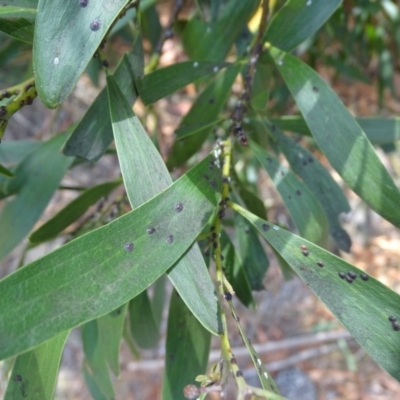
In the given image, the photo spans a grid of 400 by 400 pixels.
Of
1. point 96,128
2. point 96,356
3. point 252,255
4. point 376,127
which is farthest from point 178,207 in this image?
point 376,127

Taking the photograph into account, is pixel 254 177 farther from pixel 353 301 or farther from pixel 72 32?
pixel 72 32

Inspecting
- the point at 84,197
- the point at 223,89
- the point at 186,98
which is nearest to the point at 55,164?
the point at 84,197

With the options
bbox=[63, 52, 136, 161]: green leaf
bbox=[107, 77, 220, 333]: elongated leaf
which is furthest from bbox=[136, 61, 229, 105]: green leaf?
bbox=[107, 77, 220, 333]: elongated leaf

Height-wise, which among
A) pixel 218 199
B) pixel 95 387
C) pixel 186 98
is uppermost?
pixel 186 98

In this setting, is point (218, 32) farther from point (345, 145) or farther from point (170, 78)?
point (345, 145)

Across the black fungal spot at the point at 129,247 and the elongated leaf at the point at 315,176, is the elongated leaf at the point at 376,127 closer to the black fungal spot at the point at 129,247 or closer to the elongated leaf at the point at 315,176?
the elongated leaf at the point at 315,176

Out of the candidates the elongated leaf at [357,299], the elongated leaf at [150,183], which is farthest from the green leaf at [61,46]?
the elongated leaf at [357,299]
